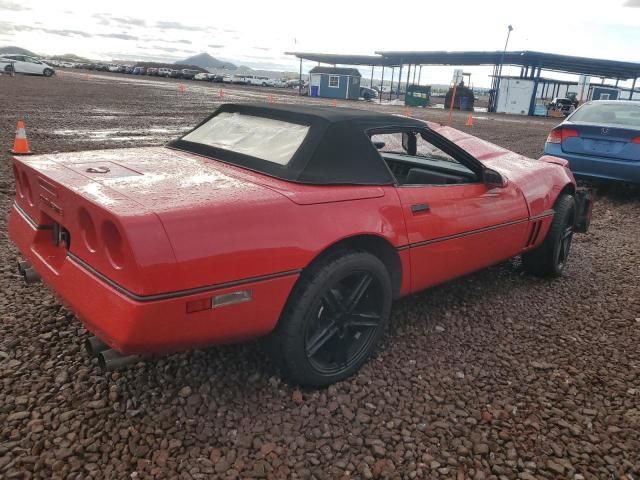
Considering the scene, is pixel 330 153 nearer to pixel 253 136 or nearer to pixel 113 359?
pixel 253 136

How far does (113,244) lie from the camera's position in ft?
6.43

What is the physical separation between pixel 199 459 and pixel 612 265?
4.29 meters

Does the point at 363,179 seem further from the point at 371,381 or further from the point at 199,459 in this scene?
the point at 199,459

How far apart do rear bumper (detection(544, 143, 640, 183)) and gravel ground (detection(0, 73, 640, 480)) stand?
382 centimetres

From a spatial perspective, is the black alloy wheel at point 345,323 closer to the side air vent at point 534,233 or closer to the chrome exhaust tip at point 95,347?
the chrome exhaust tip at point 95,347

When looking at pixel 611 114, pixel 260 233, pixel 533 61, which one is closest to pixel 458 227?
pixel 260 233

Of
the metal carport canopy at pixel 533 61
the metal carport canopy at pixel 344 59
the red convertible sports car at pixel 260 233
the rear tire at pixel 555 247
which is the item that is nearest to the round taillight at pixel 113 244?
the red convertible sports car at pixel 260 233

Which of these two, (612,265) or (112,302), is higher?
(112,302)

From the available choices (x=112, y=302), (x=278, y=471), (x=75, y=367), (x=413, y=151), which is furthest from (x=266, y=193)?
(x=413, y=151)

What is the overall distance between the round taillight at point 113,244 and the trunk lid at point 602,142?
6.84 metres

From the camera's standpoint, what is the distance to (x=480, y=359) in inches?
117

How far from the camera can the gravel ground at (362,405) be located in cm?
209

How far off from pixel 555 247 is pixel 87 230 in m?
3.59

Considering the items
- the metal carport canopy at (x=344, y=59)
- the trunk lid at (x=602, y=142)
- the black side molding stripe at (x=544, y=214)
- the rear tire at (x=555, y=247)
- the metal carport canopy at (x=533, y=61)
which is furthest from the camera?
the metal carport canopy at (x=344, y=59)
